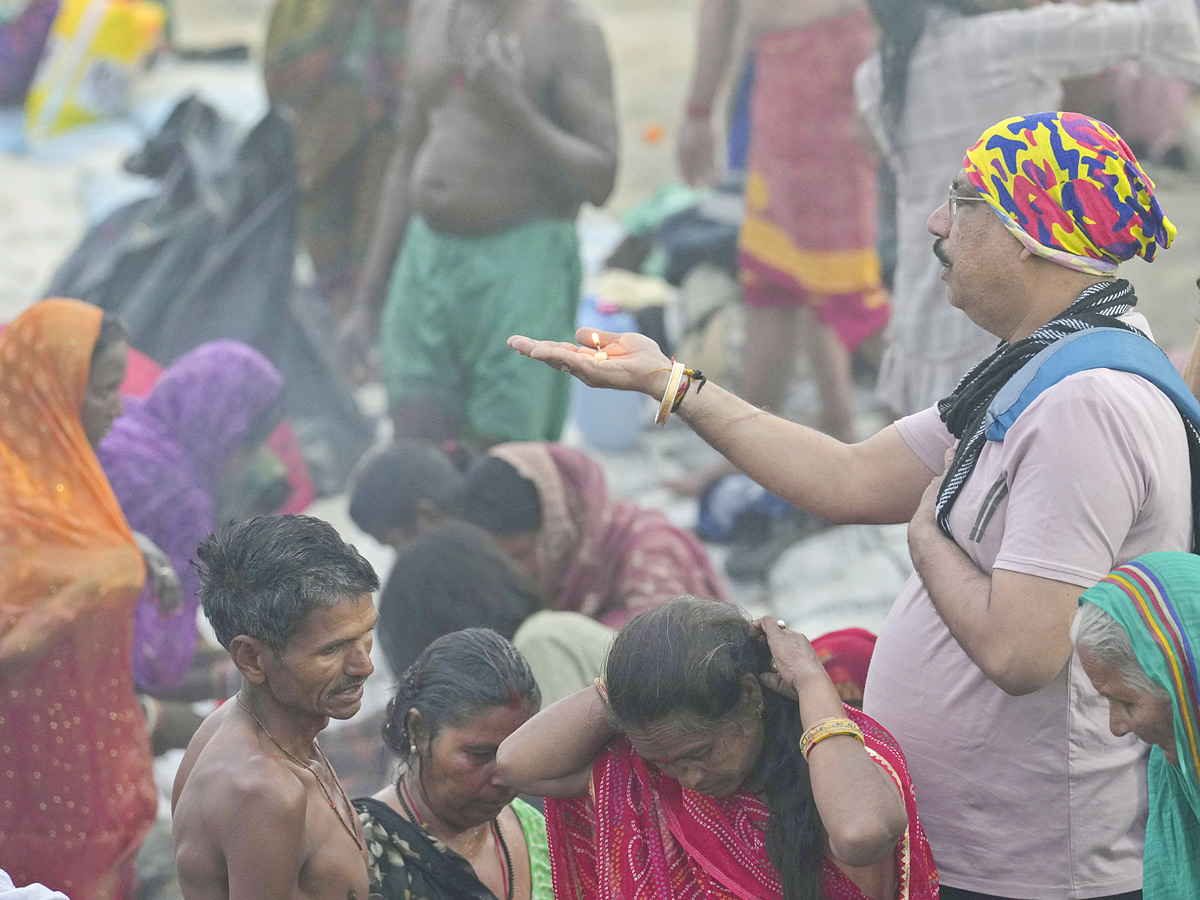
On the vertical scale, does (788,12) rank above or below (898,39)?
below

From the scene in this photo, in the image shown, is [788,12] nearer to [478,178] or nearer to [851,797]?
[478,178]

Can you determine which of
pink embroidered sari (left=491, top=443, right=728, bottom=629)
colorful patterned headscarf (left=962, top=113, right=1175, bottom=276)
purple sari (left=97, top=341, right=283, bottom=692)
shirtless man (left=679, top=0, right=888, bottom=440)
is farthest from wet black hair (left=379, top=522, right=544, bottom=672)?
shirtless man (left=679, top=0, right=888, bottom=440)

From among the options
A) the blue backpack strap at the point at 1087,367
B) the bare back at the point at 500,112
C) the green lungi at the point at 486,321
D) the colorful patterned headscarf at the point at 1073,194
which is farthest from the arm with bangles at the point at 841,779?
the bare back at the point at 500,112

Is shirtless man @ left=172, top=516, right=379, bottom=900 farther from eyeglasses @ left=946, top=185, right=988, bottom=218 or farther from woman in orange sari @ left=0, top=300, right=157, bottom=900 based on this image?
woman in orange sari @ left=0, top=300, right=157, bottom=900

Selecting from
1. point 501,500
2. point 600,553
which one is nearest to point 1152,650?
point 600,553

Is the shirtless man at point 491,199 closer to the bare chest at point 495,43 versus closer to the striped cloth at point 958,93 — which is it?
the bare chest at point 495,43

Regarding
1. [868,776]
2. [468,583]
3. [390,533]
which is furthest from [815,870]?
[390,533]

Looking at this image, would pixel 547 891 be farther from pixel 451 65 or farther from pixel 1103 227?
pixel 451 65

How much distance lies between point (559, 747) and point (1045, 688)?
673mm

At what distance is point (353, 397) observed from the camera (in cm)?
633

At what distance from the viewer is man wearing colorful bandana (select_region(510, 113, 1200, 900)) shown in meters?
1.70

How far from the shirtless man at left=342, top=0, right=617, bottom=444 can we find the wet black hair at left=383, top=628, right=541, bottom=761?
7.99 feet

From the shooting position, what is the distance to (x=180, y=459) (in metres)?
4.23

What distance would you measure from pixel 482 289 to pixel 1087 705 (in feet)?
10.4
